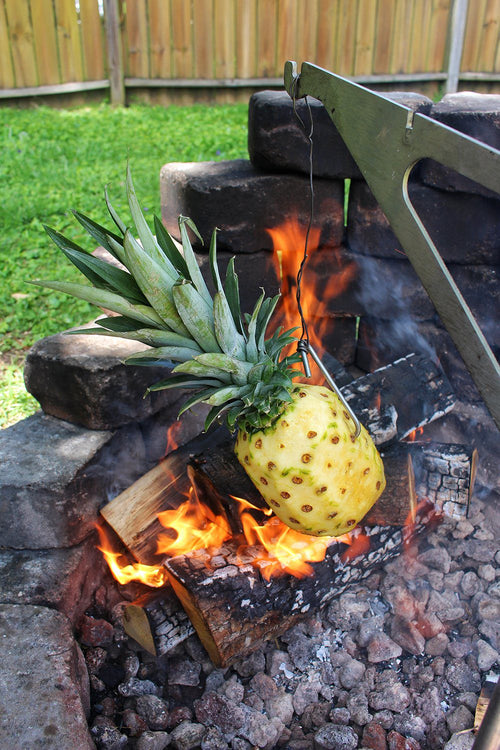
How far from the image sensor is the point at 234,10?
859 centimetres

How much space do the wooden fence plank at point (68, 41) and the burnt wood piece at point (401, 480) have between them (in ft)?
24.6

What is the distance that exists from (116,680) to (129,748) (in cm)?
30

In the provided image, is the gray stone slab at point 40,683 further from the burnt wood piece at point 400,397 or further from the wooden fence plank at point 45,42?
the wooden fence plank at point 45,42

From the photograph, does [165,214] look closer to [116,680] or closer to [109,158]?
[116,680]

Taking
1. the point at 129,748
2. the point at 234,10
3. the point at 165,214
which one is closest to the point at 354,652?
the point at 129,748

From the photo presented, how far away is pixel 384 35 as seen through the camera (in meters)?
8.88

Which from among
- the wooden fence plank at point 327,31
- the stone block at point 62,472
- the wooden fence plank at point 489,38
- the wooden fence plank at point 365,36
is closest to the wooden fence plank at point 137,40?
the wooden fence plank at point 327,31

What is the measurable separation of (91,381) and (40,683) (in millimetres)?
1208

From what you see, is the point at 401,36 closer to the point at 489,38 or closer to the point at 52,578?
the point at 489,38

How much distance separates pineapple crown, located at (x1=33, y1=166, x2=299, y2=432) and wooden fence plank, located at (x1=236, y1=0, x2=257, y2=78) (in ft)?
25.1

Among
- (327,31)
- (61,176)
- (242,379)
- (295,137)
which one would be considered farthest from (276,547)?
(327,31)

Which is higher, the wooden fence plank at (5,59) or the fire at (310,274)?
the wooden fence plank at (5,59)

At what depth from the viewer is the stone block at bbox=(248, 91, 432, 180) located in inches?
115

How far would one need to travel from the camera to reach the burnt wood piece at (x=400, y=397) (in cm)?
288
